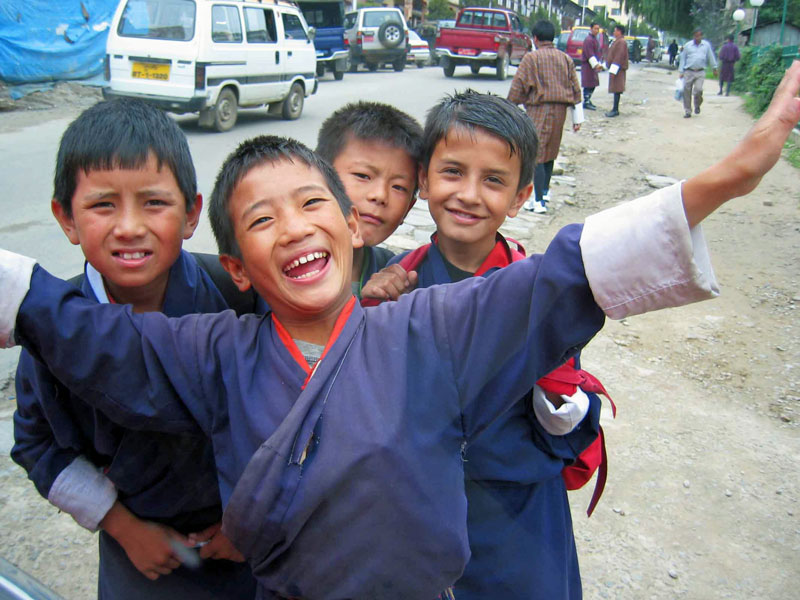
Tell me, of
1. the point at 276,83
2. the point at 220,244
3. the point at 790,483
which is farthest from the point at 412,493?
the point at 276,83

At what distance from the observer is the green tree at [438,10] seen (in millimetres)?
37469

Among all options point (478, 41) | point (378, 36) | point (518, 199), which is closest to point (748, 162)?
point (518, 199)

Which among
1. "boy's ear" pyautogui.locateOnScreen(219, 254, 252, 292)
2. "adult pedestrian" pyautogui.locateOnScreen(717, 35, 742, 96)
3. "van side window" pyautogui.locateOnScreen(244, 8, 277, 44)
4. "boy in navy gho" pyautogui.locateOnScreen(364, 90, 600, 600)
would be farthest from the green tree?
"boy's ear" pyautogui.locateOnScreen(219, 254, 252, 292)

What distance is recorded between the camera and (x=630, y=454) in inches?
131

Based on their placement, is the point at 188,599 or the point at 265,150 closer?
the point at 265,150

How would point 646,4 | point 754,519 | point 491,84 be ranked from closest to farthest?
point 754,519, point 491,84, point 646,4

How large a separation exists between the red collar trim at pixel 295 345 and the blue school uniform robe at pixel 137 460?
288mm

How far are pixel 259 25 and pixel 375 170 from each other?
9971 millimetres

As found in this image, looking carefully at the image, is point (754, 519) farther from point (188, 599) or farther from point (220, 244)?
point (220, 244)

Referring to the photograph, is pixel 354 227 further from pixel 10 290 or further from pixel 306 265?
pixel 10 290

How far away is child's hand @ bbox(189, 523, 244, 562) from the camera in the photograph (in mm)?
1518

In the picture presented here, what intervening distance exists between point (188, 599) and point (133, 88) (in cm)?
930

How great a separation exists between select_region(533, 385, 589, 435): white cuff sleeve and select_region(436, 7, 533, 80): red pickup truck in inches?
856

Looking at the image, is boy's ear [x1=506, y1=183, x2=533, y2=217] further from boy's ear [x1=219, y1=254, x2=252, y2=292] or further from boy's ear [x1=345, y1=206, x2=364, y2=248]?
boy's ear [x1=219, y1=254, x2=252, y2=292]
